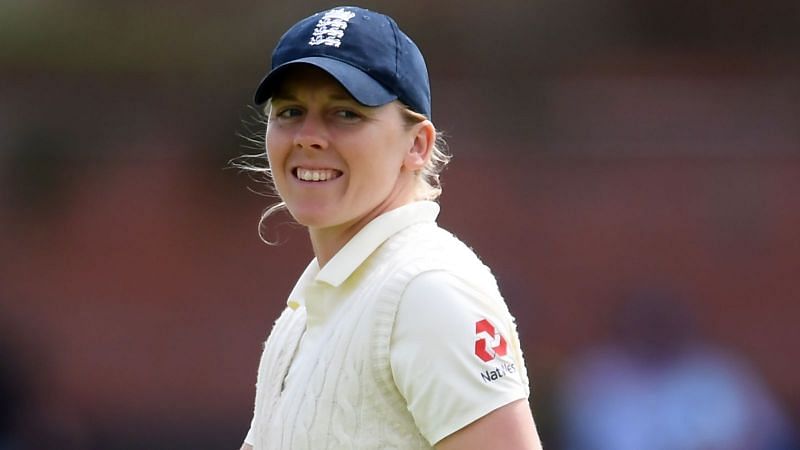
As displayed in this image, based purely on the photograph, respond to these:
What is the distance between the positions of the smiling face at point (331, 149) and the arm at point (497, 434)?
1.13ft

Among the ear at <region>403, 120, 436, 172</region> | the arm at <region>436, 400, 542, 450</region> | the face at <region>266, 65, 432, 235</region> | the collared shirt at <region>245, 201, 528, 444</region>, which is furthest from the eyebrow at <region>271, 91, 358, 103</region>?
the arm at <region>436, 400, 542, 450</region>

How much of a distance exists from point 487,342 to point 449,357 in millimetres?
49

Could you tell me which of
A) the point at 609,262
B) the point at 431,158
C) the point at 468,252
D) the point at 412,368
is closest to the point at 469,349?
the point at 412,368

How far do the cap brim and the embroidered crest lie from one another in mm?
31

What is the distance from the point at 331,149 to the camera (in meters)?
1.49

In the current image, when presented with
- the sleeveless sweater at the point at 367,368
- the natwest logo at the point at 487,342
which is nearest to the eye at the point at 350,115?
the sleeveless sweater at the point at 367,368

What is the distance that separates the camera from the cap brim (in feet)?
4.73

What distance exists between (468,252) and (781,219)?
4824 mm

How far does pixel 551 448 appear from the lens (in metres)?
5.28

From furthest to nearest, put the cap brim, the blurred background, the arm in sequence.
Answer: the blurred background < the cap brim < the arm

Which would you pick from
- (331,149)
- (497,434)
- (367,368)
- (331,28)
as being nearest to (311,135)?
(331,149)

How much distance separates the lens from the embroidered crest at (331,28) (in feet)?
4.91

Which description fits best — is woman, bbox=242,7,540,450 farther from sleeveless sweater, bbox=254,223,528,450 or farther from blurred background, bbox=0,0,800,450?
blurred background, bbox=0,0,800,450

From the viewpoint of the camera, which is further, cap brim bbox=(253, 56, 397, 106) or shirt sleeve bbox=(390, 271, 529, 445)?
cap brim bbox=(253, 56, 397, 106)
